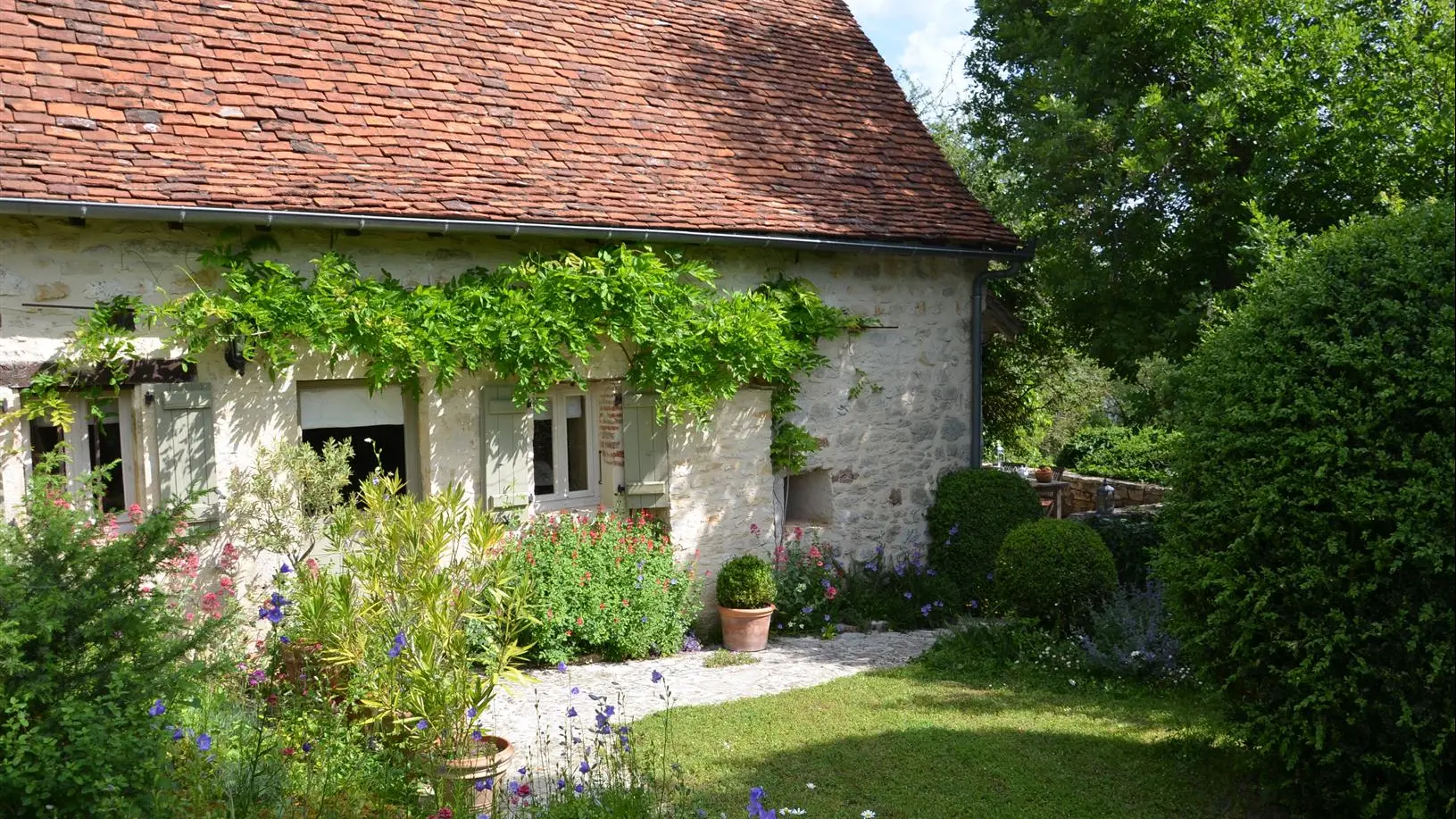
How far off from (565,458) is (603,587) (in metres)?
1.15

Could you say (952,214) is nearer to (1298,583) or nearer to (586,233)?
(586,233)

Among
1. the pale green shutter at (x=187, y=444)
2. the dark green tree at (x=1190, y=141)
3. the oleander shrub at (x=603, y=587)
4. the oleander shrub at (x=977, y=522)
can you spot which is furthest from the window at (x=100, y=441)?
the dark green tree at (x=1190, y=141)

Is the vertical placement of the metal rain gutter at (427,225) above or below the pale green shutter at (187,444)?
above

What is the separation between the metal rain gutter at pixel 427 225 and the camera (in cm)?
641

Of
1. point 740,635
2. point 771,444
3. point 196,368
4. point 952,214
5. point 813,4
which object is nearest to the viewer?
point 196,368

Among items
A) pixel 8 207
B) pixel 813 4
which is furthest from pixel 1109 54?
pixel 8 207

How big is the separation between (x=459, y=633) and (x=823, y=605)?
4655mm

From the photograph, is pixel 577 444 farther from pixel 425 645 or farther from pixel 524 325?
pixel 425 645

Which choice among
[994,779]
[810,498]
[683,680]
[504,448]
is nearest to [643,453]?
[504,448]

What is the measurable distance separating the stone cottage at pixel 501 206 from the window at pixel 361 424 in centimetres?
2

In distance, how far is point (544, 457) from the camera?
8688mm

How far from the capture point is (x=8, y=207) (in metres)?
6.23

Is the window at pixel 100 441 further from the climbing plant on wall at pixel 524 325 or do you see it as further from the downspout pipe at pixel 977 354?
the downspout pipe at pixel 977 354

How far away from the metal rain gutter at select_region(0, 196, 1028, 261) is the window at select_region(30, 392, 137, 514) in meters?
1.17
